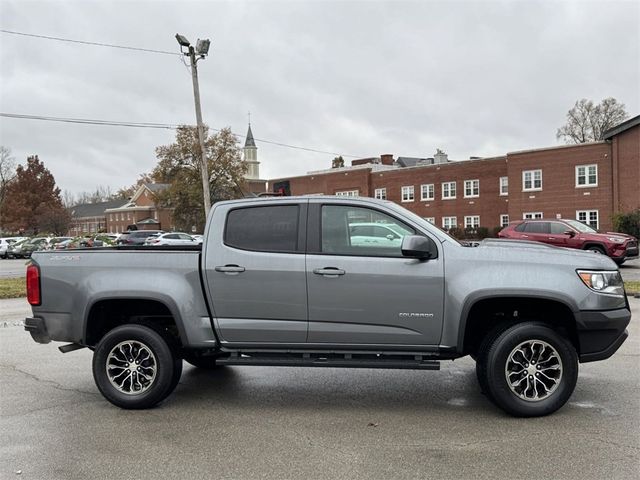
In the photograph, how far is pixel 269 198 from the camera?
5.18m

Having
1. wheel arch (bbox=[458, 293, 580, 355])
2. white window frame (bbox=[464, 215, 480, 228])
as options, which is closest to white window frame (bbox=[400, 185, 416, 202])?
white window frame (bbox=[464, 215, 480, 228])

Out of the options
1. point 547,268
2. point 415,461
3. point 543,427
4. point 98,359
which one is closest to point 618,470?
point 543,427

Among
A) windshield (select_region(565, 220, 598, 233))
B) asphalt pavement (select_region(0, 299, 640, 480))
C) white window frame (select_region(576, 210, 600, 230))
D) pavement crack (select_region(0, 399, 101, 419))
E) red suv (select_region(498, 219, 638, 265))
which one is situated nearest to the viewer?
asphalt pavement (select_region(0, 299, 640, 480))

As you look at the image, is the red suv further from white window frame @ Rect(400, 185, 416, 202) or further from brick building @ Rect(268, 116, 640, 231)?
white window frame @ Rect(400, 185, 416, 202)

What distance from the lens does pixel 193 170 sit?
58656 millimetres

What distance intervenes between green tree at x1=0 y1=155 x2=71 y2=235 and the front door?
269ft

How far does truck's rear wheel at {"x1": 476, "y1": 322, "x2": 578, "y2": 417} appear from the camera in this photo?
15.0ft

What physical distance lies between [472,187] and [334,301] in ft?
163

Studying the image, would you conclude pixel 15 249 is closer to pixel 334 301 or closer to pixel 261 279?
pixel 261 279

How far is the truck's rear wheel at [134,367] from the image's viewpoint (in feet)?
16.4

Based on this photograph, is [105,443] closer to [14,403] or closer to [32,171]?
[14,403]

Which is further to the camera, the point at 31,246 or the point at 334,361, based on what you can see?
the point at 31,246

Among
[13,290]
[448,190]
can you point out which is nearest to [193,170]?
[448,190]

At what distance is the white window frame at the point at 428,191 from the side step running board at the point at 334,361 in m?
51.3
